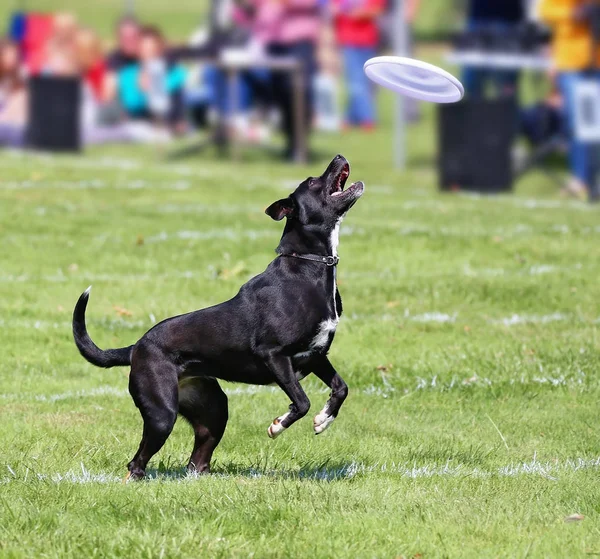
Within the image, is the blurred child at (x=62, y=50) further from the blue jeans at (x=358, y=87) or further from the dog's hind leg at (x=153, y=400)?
the dog's hind leg at (x=153, y=400)

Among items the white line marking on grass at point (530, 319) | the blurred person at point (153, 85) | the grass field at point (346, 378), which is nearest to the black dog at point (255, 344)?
the grass field at point (346, 378)

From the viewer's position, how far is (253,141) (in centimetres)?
2297

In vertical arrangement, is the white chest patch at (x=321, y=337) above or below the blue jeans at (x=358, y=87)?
above

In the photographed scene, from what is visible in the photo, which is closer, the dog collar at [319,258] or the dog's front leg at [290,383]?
the dog's front leg at [290,383]

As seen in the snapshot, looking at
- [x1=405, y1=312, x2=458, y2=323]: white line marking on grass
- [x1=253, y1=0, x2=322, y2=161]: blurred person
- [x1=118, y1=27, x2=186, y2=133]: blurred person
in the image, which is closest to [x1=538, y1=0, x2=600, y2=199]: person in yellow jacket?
[x1=253, y1=0, x2=322, y2=161]: blurred person

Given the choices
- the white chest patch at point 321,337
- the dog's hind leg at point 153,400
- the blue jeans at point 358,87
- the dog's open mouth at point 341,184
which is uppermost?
the dog's open mouth at point 341,184

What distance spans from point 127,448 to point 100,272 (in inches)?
178

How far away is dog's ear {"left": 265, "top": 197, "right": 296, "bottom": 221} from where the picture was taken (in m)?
6.06

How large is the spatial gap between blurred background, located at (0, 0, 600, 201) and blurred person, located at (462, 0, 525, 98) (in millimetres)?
34

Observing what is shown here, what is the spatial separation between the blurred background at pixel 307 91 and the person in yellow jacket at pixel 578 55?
19 millimetres

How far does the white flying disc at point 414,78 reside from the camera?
7.52m

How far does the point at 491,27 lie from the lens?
20062 millimetres

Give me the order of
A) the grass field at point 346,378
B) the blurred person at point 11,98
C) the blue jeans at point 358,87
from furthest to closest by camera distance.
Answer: the blue jeans at point 358,87, the blurred person at point 11,98, the grass field at point 346,378

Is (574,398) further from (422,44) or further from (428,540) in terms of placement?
(422,44)
